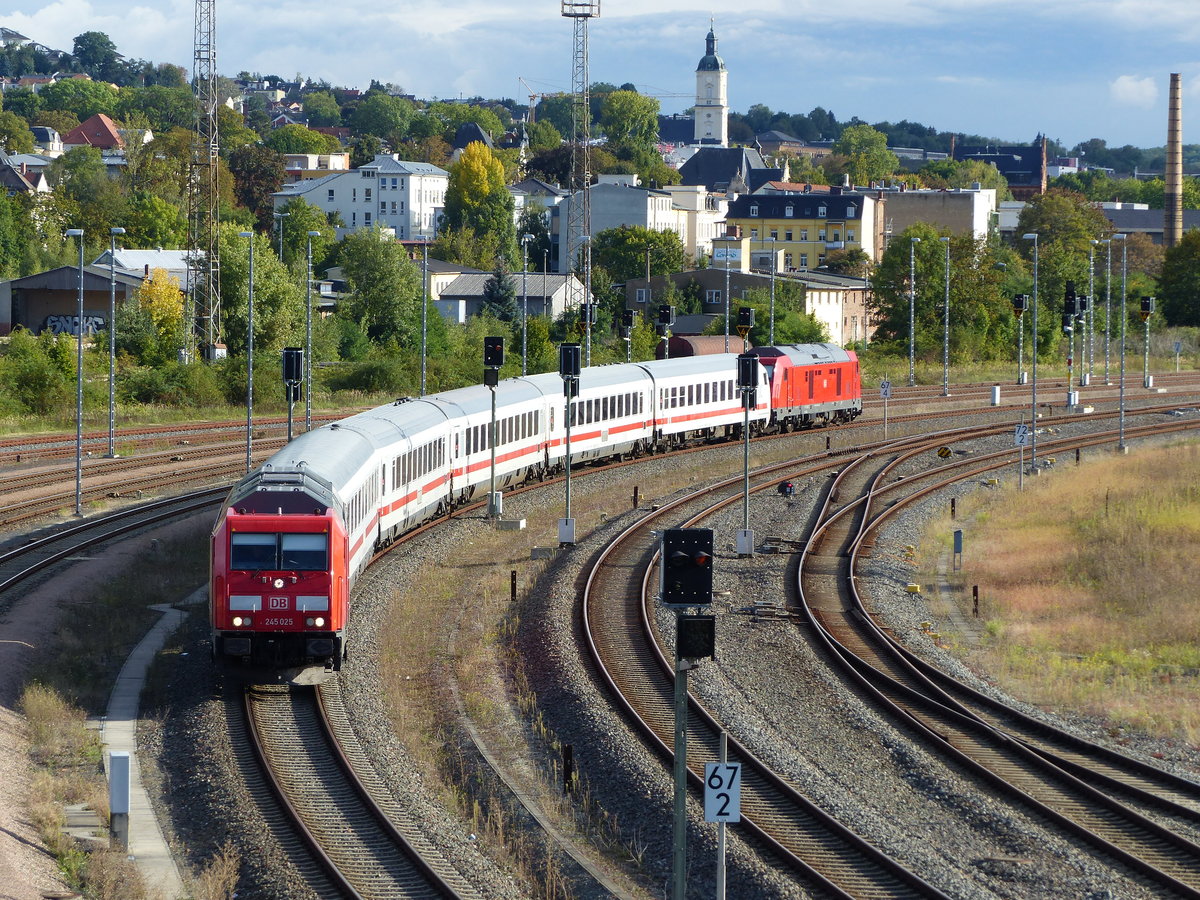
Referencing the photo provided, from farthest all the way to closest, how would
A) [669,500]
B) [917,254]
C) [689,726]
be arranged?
[917,254], [669,500], [689,726]

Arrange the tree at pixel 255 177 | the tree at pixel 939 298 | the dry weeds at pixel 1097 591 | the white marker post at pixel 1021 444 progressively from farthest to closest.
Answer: the tree at pixel 255 177
the tree at pixel 939 298
the white marker post at pixel 1021 444
the dry weeds at pixel 1097 591

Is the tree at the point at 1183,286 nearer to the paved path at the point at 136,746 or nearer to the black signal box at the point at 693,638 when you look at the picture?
the paved path at the point at 136,746

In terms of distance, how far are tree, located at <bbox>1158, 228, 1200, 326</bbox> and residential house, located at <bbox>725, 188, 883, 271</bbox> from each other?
123 ft

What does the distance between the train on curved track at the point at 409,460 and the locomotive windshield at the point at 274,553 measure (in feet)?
0.05

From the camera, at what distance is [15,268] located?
131375mm

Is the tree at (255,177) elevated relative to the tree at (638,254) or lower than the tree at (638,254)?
elevated

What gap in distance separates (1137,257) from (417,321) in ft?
302

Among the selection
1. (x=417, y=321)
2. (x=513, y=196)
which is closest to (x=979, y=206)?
(x=513, y=196)

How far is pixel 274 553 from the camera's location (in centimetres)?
2381

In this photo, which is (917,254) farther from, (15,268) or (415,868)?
(415,868)

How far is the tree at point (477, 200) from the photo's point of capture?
545 feet

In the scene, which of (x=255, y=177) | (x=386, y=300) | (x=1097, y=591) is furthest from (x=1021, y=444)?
(x=255, y=177)

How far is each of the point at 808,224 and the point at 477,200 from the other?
3477 cm

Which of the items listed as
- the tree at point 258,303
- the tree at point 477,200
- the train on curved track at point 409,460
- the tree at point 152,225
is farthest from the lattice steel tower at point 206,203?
the tree at point 477,200
